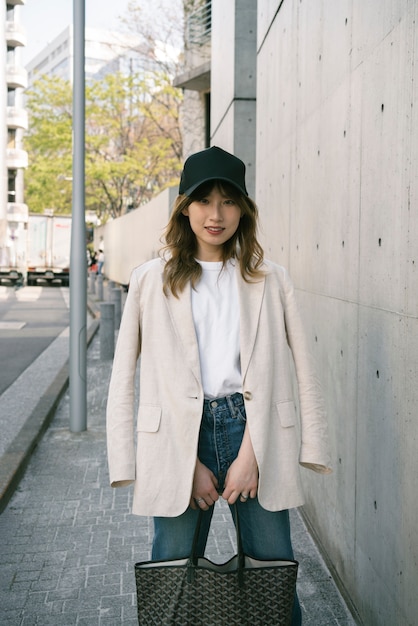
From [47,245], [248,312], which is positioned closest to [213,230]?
[248,312]

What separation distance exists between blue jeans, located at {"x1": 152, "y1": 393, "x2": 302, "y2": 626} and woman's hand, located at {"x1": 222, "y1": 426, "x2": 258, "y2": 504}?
0.06m

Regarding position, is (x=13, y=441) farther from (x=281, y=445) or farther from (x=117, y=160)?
(x=117, y=160)

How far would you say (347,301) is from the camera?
3473mm

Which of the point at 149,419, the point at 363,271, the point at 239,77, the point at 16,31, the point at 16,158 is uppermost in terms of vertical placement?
the point at 16,158

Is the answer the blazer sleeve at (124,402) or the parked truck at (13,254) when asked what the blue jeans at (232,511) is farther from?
the parked truck at (13,254)

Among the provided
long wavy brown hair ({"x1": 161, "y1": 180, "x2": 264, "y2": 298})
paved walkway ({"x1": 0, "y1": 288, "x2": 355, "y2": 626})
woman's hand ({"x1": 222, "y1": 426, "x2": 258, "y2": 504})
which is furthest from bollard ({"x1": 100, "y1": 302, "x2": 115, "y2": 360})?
woman's hand ({"x1": 222, "y1": 426, "x2": 258, "y2": 504})

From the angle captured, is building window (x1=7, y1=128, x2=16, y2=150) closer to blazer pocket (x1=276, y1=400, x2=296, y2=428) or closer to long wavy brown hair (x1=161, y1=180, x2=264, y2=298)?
long wavy brown hair (x1=161, y1=180, x2=264, y2=298)

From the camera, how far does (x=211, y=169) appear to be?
229 cm

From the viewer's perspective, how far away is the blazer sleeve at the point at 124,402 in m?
2.31

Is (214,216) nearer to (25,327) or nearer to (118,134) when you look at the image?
(25,327)

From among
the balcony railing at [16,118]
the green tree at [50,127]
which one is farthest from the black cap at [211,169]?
the balcony railing at [16,118]

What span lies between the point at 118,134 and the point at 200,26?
59.0 feet

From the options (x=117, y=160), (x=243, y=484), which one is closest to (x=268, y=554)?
(x=243, y=484)

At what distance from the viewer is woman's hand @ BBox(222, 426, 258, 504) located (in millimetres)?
2275
